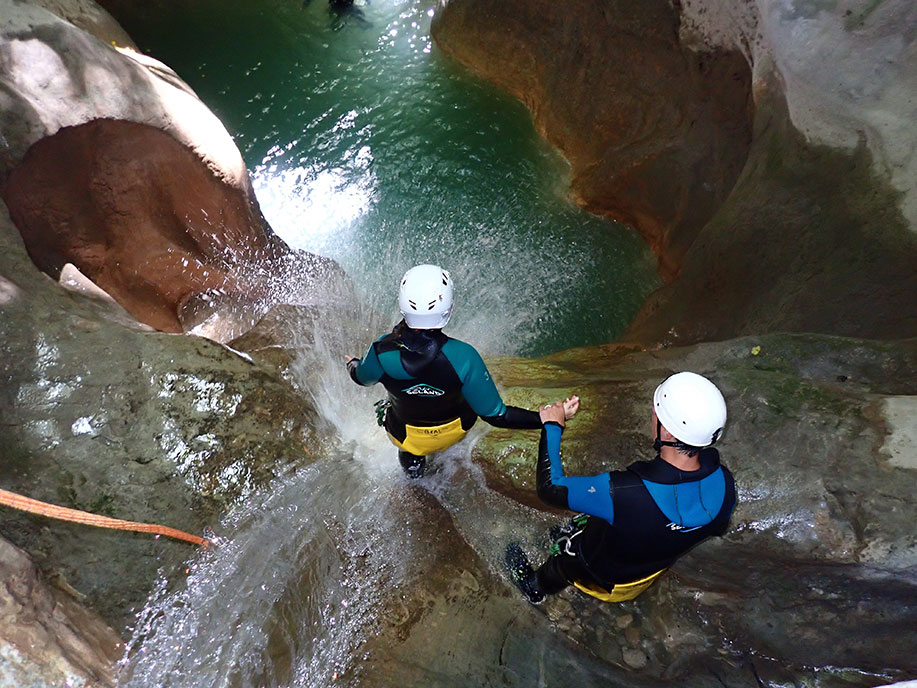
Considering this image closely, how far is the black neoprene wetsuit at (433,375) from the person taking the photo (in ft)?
9.01

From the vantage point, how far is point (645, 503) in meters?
2.15

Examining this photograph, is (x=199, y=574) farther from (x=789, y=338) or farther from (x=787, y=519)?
(x=789, y=338)

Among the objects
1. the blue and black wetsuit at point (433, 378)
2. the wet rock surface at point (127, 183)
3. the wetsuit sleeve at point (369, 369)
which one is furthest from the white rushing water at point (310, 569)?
the wet rock surface at point (127, 183)

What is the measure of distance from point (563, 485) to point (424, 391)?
0.87 m

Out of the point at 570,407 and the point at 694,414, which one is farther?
the point at 570,407

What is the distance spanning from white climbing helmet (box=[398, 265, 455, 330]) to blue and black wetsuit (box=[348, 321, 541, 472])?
0.05 m

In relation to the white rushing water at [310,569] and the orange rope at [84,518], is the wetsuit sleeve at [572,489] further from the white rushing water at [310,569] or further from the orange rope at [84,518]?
the orange rope at [84,518]

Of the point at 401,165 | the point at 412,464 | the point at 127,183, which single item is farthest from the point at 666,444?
the point at 401,165

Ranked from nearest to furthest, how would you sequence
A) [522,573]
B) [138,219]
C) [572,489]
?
[572,489] → [522,573] → [138,219]

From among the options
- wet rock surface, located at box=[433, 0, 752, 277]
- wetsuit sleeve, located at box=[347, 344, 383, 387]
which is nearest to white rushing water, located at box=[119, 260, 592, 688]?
wetsuit sleeve, located at box=[347, 344, 383, 387]

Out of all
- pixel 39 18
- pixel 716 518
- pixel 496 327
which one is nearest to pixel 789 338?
pixel 716 518

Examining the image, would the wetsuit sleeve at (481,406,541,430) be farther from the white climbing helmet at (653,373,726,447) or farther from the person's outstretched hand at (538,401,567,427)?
the white climbing helmet at (653,373,726,447)

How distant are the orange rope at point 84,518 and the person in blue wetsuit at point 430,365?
1206 millimetres

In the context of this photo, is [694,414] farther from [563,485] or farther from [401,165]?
[401,165]
